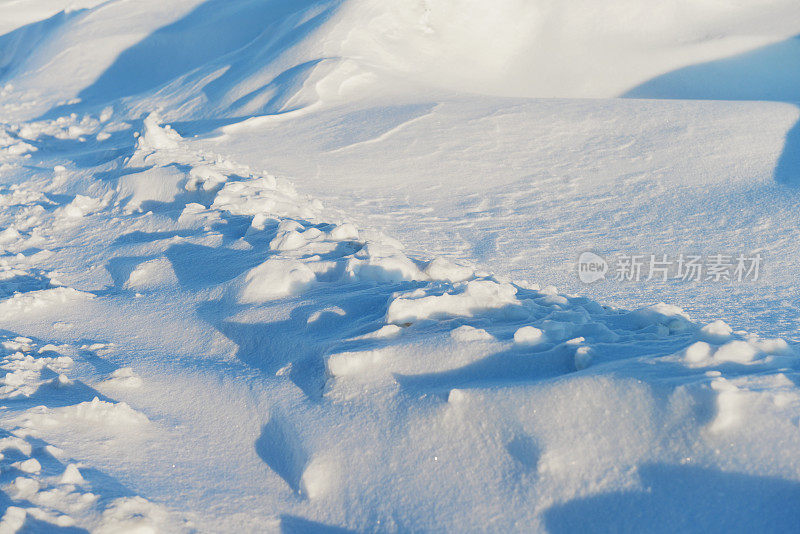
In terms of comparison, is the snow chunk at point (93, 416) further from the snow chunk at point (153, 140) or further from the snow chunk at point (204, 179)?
the snow chunk at point (153, 140)

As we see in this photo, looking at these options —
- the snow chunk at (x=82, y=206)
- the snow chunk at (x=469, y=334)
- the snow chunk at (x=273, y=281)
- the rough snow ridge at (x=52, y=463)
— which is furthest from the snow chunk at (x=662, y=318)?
the snow chunk at (x=82, y=206)

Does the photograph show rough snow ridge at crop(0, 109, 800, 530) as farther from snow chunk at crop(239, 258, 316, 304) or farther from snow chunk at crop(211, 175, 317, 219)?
snow chunk at crop(211, 175, 317, 219)

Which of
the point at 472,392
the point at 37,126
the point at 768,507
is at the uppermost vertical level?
the point at 37,126

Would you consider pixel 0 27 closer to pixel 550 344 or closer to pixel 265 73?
pixel 265 73

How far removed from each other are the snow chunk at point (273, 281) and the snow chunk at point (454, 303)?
52cm

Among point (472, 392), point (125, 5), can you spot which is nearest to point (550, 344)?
point (472, 392)

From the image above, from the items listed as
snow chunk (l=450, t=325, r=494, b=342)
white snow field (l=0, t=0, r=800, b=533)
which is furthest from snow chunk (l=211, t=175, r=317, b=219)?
snow chunk (l=450, t=325, r=494, b=342)

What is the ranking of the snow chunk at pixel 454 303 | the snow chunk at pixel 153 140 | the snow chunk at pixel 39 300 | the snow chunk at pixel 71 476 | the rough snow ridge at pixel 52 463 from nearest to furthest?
the rough snow ridge at pixel 52 463 → the snow chunk at pixel 71 476 → the snow chunk at pixel 454 303 → the snow chunk at pixel 39 300 → the snow chunk at pixel 153 140

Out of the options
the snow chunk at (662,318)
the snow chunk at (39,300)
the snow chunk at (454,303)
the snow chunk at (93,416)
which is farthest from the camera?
the snow chunk at (39,300)

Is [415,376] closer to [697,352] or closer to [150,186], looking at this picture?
[697,352]

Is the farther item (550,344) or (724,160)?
(724,160)

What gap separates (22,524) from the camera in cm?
136

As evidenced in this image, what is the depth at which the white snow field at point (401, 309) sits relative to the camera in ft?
4.81

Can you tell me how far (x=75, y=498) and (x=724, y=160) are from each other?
4.37m
